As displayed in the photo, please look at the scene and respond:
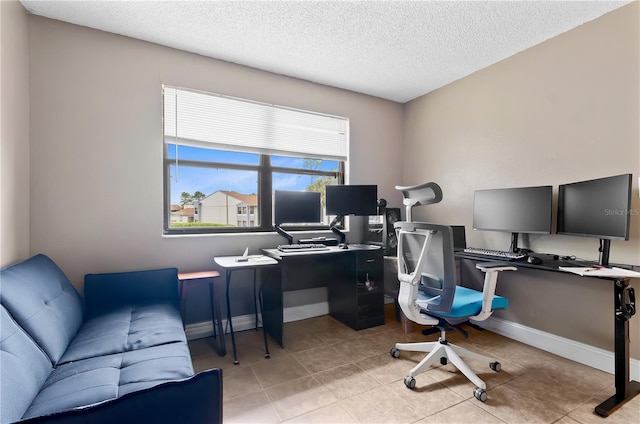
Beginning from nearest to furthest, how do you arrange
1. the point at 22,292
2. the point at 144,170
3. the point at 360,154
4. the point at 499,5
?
the point at 22,292 < the point at 499,5 < the point at 144,170 < the point at 360,154

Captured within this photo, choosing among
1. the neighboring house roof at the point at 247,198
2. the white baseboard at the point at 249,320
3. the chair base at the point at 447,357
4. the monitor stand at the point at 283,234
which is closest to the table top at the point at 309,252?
the monitor stand at the point at 283,234

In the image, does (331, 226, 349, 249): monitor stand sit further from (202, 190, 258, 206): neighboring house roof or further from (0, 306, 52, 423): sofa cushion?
(0, 306, 52, 423): sofa cushion

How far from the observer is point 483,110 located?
3.25 meters

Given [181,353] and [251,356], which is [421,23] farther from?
[251,356]

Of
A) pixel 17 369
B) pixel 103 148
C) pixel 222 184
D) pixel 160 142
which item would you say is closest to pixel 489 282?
pixel 17 369

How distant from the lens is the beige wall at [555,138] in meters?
2.28

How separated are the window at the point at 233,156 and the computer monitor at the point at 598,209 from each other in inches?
92.0

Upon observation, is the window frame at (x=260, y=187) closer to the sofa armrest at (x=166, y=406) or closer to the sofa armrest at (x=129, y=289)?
the sofa armrest at (x=129, y=289)

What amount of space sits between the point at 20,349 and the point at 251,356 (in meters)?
1.60

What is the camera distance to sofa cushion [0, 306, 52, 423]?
1.08 meters

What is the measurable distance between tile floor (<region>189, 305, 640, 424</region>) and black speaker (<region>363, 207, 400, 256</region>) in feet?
3.45

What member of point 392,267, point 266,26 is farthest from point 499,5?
point 392,267

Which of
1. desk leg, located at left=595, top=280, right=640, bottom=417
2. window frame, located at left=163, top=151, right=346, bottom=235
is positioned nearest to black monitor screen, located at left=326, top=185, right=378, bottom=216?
window frame, located at left=163, top=151, right=346, bottom=235

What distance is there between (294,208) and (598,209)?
2581 millimetres
